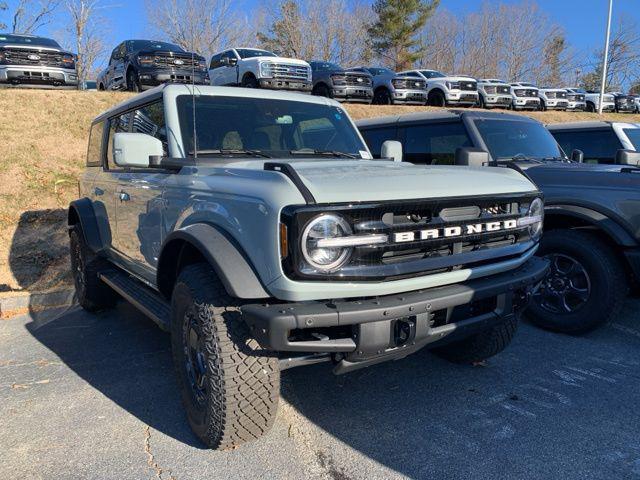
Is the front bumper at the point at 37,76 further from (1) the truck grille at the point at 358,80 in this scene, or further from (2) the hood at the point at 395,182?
(2) the hood at the point at 395,182

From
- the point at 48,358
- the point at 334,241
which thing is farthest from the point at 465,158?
the point at 48,358

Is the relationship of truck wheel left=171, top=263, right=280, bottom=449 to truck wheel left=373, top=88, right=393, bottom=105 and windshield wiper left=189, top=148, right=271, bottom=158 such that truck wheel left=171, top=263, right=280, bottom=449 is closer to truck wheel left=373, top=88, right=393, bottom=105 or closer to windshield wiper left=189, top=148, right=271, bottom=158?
windshield wiper left=189, top=148, right=271, bottom=158

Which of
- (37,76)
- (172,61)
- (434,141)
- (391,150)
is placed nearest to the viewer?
(391,150)

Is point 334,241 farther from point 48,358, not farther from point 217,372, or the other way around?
point 48,358

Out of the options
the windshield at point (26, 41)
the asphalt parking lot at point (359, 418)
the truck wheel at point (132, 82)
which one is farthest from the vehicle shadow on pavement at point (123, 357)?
the windshield at point (26, 41)

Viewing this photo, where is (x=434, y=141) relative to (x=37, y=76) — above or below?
below

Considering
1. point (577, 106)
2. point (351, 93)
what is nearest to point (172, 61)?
point (351, 93)

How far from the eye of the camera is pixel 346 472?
2520mm

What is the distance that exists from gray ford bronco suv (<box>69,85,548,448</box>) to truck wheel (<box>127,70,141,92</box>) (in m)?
11.2

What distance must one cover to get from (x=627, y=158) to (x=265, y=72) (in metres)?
11.4

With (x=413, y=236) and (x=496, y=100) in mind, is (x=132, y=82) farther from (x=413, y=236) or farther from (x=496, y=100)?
(x=413, y=236)

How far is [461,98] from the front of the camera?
17797mm

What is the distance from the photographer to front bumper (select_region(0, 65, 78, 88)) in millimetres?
12016

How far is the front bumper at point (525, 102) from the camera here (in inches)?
797
